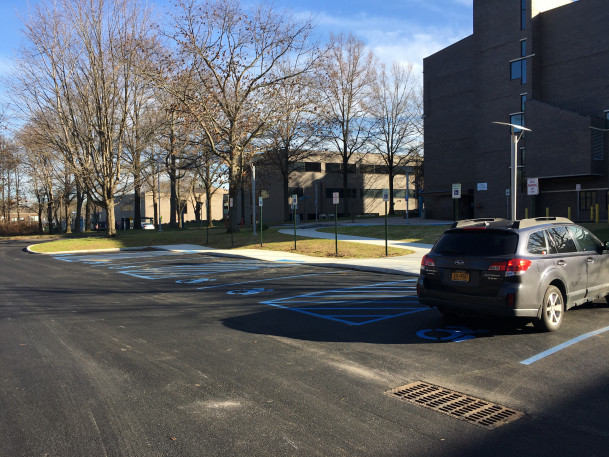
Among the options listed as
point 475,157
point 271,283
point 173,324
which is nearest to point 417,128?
point 475,157

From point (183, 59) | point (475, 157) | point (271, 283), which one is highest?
point (183, 59)

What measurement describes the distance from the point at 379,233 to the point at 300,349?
2245 cm

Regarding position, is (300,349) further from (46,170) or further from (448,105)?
(46,170)

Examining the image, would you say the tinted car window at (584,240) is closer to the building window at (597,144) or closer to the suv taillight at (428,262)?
the suv taillight at (428,262)

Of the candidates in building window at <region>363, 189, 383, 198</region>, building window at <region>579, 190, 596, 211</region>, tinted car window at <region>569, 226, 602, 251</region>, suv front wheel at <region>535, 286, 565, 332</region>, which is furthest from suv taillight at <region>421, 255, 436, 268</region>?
building window at <region>363, 189, 383, 198</region>

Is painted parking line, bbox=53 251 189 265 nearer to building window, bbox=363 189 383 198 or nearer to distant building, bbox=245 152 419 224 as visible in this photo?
distant building, bbox=245 152 419 224

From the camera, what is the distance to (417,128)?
52.9 meters

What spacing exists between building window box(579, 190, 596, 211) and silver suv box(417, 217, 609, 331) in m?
29.8

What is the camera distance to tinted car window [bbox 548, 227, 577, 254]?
288 inches

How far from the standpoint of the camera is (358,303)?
9578 mm

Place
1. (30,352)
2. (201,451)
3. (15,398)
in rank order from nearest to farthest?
1. (201,451)
2. (15,398)
3. (30,352)

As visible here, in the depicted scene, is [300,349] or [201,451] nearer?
Result: [201,451]

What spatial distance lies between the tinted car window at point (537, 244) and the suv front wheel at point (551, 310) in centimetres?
55

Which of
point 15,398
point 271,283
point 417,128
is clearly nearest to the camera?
point 15,398
